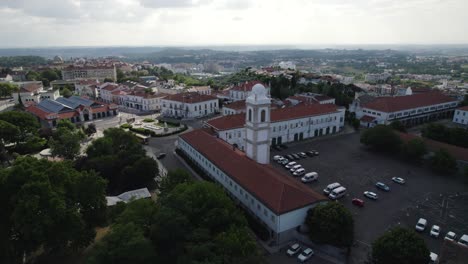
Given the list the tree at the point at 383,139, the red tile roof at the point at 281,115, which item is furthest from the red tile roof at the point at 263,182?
the tree at the point at 383,139

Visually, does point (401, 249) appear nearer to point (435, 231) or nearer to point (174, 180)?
point (435, 231)

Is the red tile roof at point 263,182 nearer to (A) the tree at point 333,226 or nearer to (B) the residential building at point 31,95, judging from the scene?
(A) the tree at point 333,226

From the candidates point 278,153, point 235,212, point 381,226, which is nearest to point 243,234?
point 235,212

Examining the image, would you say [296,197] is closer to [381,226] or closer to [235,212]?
[235,212]

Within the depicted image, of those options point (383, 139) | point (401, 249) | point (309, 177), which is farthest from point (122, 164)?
point (383, 139)

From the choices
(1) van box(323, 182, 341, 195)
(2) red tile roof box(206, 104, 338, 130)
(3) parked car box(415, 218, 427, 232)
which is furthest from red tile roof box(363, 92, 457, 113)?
(3) parked car box(415, 218, 427, 232)

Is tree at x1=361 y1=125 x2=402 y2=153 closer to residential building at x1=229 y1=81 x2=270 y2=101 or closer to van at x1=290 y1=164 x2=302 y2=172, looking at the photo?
van at x1=290 y1=164 x2=302 y2=172
